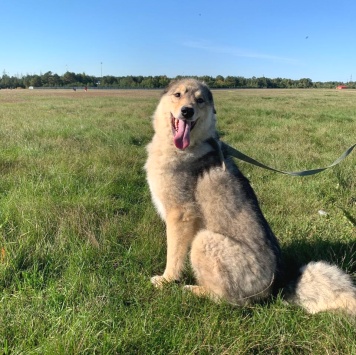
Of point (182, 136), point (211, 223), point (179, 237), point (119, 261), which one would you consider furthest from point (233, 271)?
point (182, 136)

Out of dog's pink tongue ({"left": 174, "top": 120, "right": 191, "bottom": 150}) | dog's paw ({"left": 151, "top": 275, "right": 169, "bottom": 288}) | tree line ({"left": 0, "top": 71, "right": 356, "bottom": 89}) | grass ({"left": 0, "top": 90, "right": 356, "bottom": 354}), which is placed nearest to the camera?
grass ({"left": 0, "top": 90, "right": 356, "bottom": 354})

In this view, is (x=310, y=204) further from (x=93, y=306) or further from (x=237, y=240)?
(x=93, y=306)

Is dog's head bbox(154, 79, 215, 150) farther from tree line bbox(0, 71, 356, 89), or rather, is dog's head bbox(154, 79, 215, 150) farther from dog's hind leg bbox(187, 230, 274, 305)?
tree line bbox(0, 71, 356, 89)

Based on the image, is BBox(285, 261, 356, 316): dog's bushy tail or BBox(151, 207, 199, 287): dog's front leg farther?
BBox(151, 207, 199, 287): dog's front leg

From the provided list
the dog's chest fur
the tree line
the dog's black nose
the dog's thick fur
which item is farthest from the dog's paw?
the tree line

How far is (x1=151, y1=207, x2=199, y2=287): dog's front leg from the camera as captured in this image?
321 cm

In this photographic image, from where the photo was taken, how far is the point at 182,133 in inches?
143

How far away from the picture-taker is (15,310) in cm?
248

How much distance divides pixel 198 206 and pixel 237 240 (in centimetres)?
52

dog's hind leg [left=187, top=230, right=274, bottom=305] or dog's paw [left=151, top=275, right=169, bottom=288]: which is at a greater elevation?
dog's hind leg [left=187, top=230, right=274, bottom=305]

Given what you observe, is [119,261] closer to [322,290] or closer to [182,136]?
[182,136]

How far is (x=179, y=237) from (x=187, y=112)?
1332 millimetres

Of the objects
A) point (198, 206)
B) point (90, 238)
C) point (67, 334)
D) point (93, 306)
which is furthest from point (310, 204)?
point (67, 334)

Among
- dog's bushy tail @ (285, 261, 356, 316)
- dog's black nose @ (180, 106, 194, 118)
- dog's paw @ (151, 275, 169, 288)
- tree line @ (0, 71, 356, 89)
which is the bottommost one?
dog's paw @ (151, 275, 169, 288)
